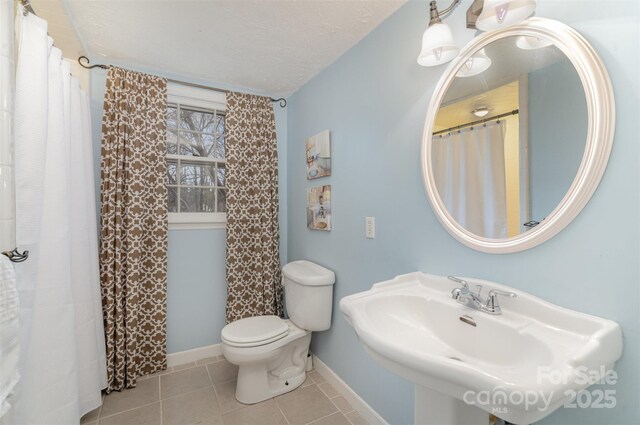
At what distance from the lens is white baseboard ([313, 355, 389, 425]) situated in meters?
1.57

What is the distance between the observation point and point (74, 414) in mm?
1371

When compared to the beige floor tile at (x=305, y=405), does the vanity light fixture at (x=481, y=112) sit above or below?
above

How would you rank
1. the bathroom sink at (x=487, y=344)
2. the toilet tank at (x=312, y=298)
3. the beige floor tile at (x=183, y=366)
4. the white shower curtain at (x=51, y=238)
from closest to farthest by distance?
the bathroom sink at (x=487, y=344) < the white shower curtain at (x=51, y=238) < the toilet tank at (x=312, y=298) < the beige floor tile at (x=183, y=366)

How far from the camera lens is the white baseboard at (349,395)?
1569 mm

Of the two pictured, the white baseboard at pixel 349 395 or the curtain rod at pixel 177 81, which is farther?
the curtain rod at pixel 177 81

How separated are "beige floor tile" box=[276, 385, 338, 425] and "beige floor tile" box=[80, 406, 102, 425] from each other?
1074 mm

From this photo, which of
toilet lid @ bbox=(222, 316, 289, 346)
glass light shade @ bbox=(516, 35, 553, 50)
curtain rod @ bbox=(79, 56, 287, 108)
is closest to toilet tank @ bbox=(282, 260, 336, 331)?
toilet lid @ bbox=(222, 316, 289, 346)

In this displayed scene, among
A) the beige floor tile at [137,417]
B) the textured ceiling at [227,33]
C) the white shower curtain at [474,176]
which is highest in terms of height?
the textured ceiling at [227,33]

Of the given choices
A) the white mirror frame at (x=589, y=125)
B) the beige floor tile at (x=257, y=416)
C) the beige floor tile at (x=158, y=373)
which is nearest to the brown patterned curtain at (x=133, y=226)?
the beige floor tile at (x=158, y=373)

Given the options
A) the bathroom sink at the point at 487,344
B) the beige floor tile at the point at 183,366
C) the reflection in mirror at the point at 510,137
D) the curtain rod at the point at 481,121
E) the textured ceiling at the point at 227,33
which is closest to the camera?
the bathroom sink at the point at 487,344

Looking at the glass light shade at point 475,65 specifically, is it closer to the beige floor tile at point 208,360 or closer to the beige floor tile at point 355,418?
the beige floor tile at point 355,418

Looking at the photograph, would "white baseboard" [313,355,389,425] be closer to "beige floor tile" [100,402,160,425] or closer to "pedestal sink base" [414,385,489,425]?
"pedestal sink base" [414,385,489,425]

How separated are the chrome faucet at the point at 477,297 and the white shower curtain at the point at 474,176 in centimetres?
20

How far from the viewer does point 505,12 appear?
0.86 m
